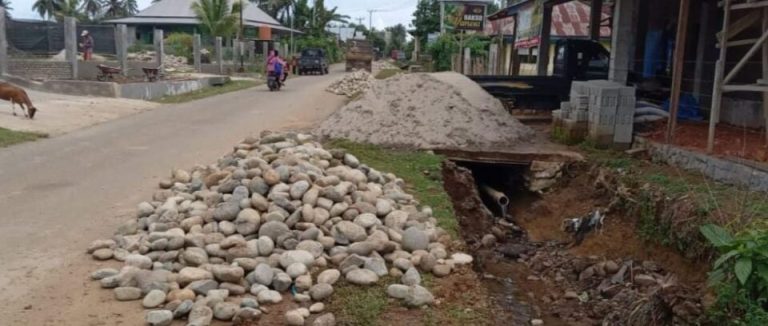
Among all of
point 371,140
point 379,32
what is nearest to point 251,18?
point 371,140

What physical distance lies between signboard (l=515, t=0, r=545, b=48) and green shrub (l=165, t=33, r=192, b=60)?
21.6 m

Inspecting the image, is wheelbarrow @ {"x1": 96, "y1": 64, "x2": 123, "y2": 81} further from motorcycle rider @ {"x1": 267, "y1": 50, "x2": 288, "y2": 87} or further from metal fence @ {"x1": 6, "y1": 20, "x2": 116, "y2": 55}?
motorcycle rider @ {"x1": 267, "y1": 50, "x2": 288, "y2": 87}

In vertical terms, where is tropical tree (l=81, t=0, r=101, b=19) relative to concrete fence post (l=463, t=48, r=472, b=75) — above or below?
above

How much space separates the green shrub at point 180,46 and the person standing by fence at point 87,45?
41.1 feet

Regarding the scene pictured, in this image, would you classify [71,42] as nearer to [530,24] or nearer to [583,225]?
[530,24]

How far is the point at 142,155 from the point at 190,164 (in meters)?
1.20

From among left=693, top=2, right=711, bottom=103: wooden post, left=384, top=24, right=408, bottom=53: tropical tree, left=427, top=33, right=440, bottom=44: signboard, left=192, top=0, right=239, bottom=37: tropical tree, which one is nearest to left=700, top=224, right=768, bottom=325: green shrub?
left=693, top=2, right=711, bottom=103: wooden post

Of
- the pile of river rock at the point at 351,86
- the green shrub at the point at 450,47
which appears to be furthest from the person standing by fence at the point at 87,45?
the green shrub at the point at 450,47

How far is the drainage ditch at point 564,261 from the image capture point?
236 inches

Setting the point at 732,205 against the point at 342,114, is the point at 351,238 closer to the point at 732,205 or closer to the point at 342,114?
the point at 732,205

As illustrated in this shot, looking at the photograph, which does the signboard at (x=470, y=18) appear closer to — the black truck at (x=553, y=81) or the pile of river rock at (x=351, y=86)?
the pile of river rock at (x=351, y=86)

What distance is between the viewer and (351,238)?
6.18m

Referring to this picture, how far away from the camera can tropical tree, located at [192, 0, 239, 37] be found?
37.4 metres

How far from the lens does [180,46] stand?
38.9 m
